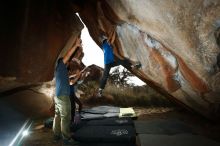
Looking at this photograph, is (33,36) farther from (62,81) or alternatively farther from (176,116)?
(176,116)

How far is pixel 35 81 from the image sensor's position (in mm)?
7172

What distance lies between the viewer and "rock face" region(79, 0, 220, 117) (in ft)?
10.7

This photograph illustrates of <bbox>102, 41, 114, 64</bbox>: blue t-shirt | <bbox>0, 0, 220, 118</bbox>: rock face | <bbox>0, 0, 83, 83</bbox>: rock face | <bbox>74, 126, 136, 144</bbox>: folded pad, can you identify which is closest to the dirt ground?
<bbox>0, 0, 220, 118</bbox>: rock face

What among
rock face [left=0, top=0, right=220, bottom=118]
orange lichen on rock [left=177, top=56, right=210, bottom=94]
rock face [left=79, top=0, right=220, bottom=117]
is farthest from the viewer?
orange lichen on rock [left=177, top=56, right=210, bottom=94]

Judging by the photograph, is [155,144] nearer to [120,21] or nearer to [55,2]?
[120,21]

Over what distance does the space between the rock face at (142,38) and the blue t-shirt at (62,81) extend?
1.63m

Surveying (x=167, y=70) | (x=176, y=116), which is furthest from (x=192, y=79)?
(x=176, y=116)

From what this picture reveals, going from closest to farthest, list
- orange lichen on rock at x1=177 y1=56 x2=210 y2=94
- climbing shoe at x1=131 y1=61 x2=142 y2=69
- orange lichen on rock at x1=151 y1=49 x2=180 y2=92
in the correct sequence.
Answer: orange lichen on rock at x1=177 y1=56 x2=210 y2=94 → orange lichen on rock at x1=151 y1=49 x2=180 y2=92 → climbing shoe at x1=131 y1=61 x2=142 y2=69

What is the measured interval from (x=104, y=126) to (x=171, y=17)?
2.89 metres

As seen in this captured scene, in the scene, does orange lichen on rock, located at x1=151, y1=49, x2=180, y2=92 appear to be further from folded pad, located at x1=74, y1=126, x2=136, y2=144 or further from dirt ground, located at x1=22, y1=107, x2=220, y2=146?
folded pad, located at x1=74, y1=126, x2=136, y2=144

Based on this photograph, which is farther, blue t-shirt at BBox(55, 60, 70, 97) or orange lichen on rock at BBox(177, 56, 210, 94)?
blue t-shirt at BBox(55, 60, 70, 97)

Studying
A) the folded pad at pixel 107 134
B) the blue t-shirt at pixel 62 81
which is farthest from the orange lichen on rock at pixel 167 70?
the blue t-shirt at pixel 62 81

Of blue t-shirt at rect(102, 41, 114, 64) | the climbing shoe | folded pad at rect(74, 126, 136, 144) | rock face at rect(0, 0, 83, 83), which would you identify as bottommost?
folded pad at rect(74, 126, 136, 144)

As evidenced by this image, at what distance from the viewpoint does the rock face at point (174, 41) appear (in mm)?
3270
